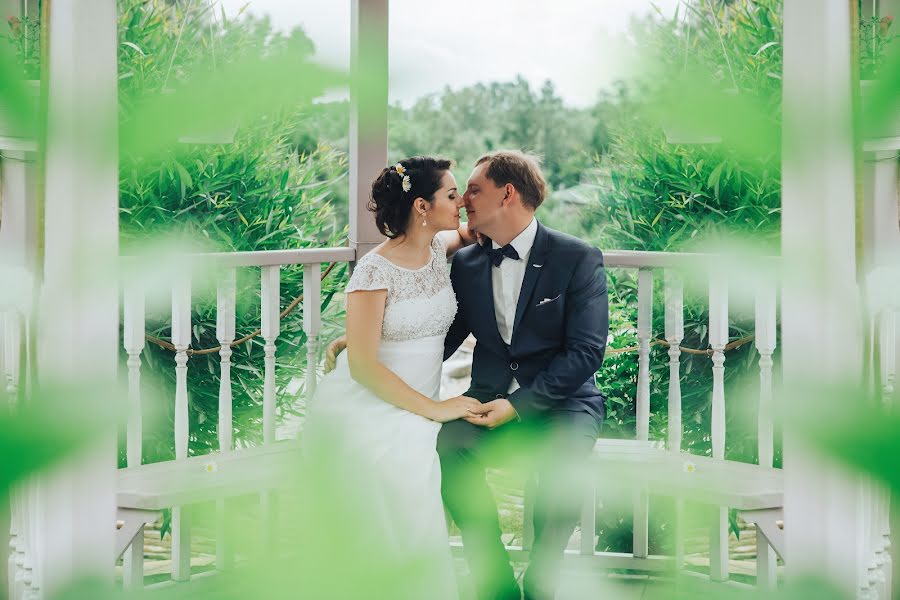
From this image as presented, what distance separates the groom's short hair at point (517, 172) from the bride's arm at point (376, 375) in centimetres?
58

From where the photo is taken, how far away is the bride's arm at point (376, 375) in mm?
2684

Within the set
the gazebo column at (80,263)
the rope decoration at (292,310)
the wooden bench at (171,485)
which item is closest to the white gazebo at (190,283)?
the gazebo column at (80,263)

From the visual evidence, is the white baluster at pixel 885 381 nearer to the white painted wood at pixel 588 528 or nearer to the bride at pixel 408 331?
the bride at pixel 408 331

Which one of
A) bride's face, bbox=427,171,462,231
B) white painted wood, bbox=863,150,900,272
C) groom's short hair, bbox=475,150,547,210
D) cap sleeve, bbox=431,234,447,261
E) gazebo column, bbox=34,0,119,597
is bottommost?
gazebo column, bbox=34,0,119,597

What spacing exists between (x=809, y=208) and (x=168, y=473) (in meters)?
2.76

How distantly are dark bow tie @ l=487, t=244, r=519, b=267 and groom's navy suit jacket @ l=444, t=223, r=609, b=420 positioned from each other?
0.09 feet

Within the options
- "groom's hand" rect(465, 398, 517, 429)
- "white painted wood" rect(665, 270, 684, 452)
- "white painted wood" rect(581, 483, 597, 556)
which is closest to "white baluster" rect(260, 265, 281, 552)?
"groom's hand" rect(465, 398, 517, 429)

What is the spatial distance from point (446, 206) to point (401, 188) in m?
0.16

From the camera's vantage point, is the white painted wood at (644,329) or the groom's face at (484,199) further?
the white painted wood at (644,329)

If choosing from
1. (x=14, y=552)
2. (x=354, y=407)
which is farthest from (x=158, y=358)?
(x=14, y=552)

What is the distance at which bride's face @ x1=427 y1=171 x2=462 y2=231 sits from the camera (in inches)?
108

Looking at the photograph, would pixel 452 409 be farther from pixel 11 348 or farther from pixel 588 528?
pixel 11 348

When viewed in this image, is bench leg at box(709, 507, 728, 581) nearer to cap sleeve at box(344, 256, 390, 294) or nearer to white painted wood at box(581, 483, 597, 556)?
white painted wood at box(581, 483, 597, 556)

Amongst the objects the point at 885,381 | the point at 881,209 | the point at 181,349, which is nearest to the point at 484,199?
the point at 181,349
